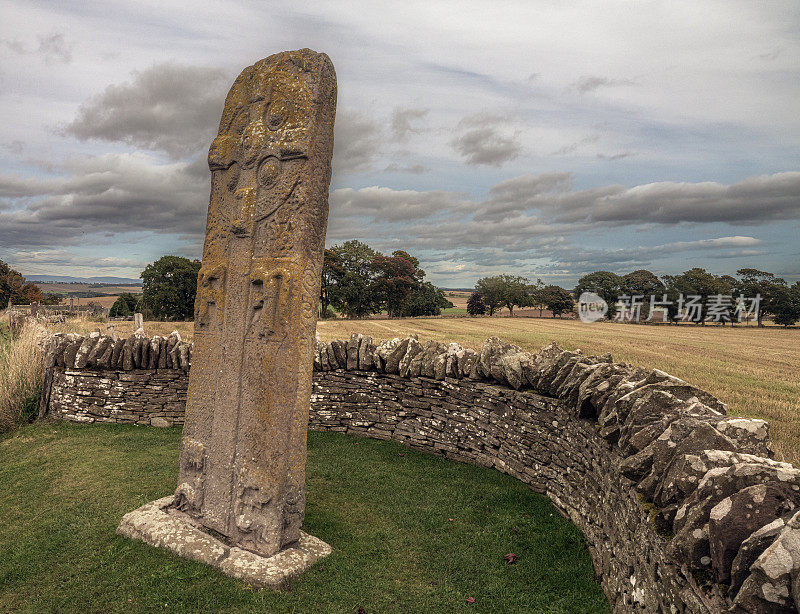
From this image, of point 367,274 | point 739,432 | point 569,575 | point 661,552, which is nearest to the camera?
point 661,552

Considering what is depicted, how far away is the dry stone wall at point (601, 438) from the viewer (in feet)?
7.09

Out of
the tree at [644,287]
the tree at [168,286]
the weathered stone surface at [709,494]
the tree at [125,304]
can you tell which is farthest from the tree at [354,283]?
the weathered stone surface at [709,494]

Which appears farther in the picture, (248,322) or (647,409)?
(248,322)

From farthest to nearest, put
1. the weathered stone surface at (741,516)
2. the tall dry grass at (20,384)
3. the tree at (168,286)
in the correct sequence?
the tree at (168,286)
the tall dry grass at (20,384)
the weathered stone surface at (741,516)

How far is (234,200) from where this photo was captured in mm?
5285

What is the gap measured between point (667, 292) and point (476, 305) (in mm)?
22265

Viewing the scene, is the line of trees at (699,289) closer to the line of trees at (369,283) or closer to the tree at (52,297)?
the line of trees at (369,283)

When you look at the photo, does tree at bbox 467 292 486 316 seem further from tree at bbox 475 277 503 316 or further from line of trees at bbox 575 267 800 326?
line of trees at bbox 575 267 800 326

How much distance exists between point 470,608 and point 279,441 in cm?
241

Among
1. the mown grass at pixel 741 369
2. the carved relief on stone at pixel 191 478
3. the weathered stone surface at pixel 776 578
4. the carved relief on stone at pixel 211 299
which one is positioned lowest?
the carved relief on stone at pixel 191 478

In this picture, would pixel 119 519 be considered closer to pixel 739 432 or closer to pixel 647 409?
pixel 647 409

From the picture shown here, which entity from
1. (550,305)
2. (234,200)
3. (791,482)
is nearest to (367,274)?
(550,305)

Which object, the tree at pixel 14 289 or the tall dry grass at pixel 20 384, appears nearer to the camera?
the tall dry grass at pixel 20 384

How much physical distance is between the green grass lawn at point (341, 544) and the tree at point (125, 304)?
4124 cm
